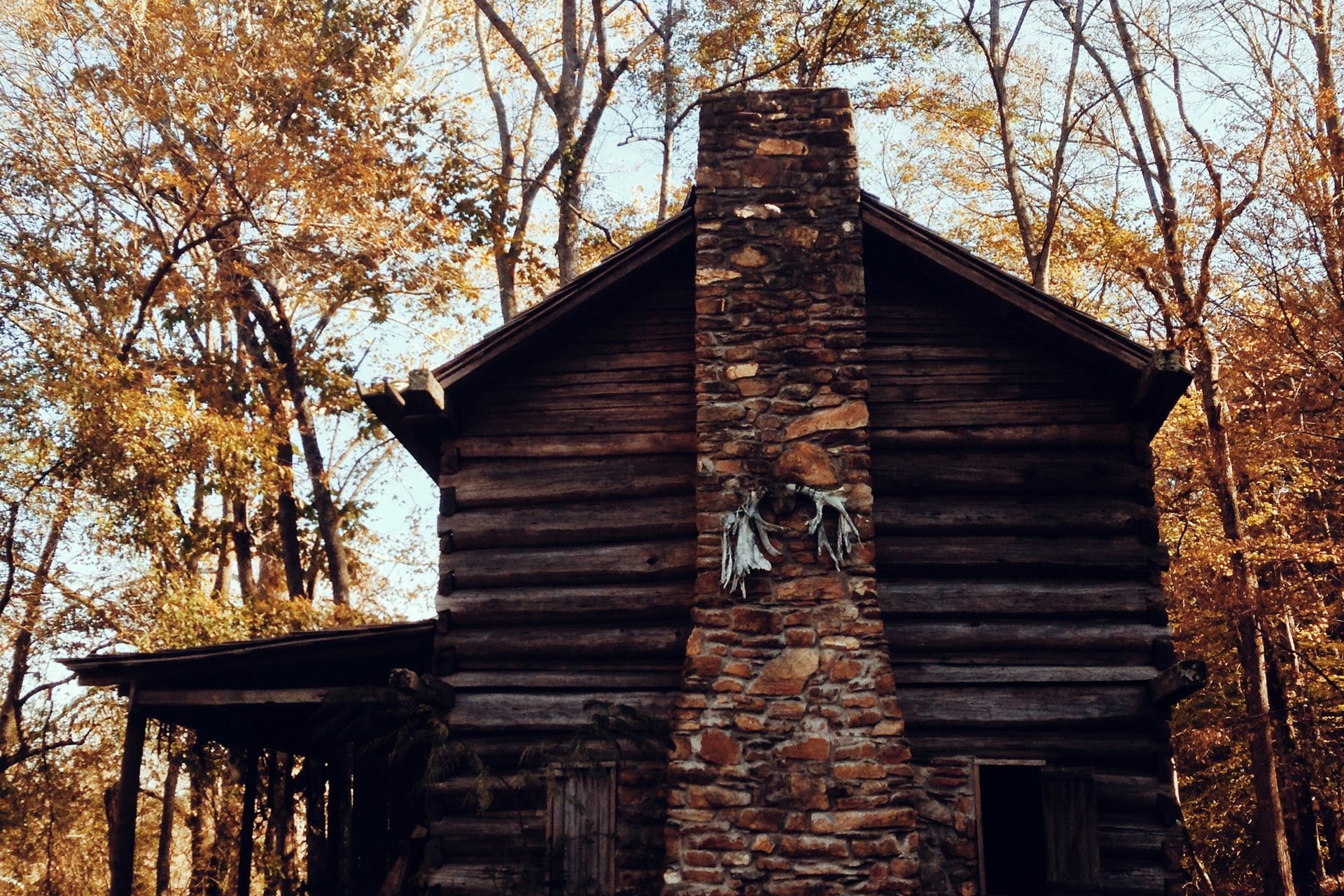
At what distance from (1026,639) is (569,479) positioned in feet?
12.4

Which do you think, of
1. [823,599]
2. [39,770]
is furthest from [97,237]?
[823,599]

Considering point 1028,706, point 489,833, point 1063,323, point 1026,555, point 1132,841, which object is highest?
point 1063,323

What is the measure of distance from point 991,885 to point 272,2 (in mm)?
16722

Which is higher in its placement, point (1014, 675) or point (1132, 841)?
point (1014, 675)

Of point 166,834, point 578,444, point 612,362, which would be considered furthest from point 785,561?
point 166,834

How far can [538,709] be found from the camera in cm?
938

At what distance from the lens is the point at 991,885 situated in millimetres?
12930

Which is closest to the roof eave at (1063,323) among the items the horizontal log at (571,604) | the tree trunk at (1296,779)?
the horizontal log at (571,604)

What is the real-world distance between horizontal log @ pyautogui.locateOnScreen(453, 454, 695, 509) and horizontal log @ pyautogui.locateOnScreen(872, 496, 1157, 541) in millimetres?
1680

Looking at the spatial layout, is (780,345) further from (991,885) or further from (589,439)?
(991,885)

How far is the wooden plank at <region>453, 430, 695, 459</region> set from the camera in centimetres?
997

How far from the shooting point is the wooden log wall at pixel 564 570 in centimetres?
911

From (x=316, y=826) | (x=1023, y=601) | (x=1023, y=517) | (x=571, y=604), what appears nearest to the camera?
(x=1023, y=601)

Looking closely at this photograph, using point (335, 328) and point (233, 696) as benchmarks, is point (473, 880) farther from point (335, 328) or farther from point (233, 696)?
point (335, 328)
